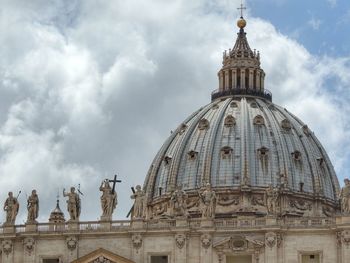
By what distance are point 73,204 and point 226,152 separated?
53689mm

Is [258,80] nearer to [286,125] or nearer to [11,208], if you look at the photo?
[286,125]

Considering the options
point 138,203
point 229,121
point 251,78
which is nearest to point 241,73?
point 251,78

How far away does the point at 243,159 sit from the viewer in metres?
168

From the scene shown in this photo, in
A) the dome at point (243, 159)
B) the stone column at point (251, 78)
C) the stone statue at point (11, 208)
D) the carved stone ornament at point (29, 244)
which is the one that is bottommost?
the carved stone ornament at point (29, 244)

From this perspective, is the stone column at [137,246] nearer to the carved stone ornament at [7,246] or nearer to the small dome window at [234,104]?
the carved stone ornament at [7,246]

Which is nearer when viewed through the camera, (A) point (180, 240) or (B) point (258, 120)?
(A) point (180, 240)

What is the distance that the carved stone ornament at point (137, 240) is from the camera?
115m

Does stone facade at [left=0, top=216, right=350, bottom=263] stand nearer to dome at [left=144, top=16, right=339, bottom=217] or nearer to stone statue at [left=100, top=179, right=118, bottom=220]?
stone statue at [left=100, top=179, right=118, bottom=220]

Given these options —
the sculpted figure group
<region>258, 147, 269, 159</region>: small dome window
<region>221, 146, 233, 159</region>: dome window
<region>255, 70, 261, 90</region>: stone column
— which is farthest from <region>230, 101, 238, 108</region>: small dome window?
the sculpted figure group

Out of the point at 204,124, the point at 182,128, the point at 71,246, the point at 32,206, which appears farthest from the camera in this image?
the point at 182,128

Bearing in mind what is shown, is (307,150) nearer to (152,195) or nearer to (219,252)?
(152,195)

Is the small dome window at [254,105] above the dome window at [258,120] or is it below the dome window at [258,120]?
above

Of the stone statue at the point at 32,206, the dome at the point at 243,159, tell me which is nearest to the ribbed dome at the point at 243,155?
the dome at the point at 243,159

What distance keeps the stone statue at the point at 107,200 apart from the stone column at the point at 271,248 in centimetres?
1279
